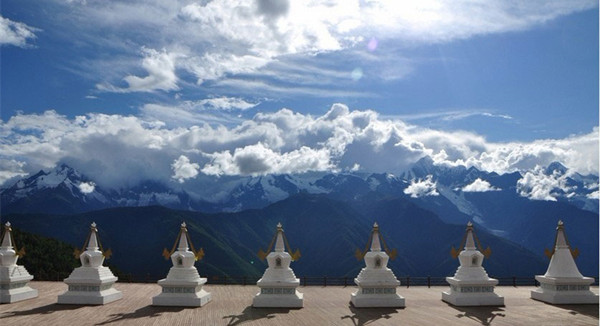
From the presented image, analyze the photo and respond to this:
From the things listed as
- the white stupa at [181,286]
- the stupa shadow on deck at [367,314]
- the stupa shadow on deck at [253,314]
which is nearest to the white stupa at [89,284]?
the white stupa at [181,286]

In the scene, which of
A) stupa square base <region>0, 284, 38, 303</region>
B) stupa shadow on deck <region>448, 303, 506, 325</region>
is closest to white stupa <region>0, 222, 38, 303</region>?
stupa square base <region>0, 284, 38, 303</region>

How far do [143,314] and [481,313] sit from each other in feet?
61.5

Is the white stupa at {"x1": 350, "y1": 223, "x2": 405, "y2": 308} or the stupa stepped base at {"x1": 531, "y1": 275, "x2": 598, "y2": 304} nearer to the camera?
the white stupa at {"x1": 350, "y1": 223, "x2": 405, "y2": 308}

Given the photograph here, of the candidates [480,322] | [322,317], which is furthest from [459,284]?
[322,317]

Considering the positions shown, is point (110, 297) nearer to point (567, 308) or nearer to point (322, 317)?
point (322, 317)

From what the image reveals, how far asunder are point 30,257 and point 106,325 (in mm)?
59385

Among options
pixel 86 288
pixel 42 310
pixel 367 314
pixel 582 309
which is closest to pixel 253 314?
pixel 367 314

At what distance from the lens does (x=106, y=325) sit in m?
24.4

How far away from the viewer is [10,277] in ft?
101

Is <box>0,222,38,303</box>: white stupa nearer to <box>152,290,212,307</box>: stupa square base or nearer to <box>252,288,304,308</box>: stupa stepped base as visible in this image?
<box>152,290,212,307</box>: stupa square base

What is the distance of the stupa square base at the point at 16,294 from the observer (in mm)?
30484

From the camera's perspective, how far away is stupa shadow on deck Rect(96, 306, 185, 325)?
85.0ft

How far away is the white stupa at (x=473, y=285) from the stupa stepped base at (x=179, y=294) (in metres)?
15.7

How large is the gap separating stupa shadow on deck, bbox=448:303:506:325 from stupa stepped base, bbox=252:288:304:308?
921 centimetres
